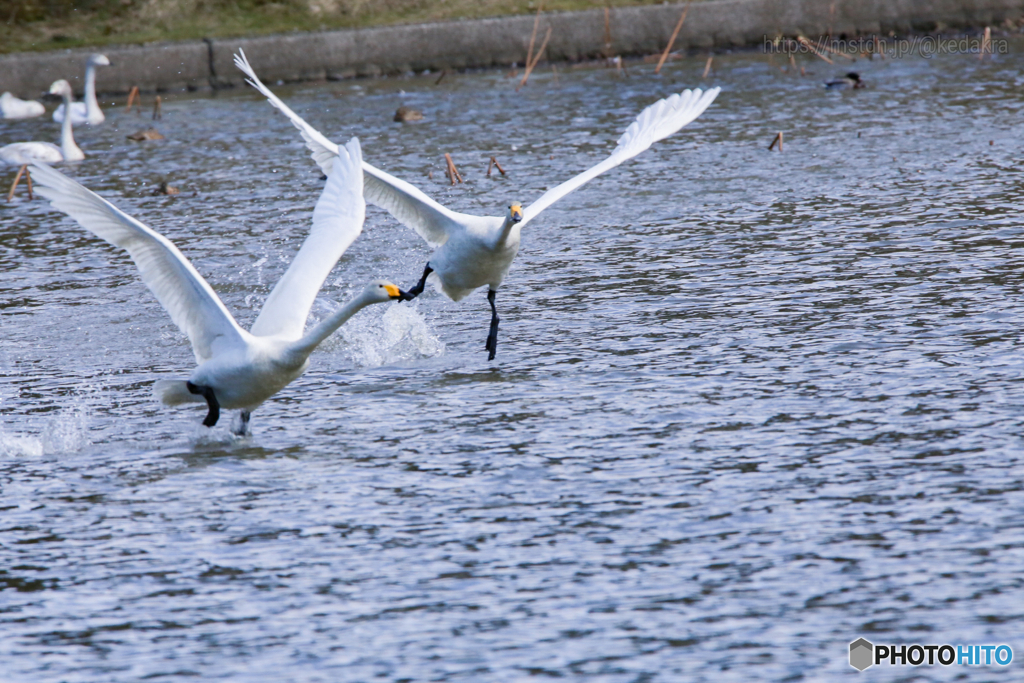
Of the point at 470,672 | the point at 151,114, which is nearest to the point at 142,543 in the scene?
the point at 470,672

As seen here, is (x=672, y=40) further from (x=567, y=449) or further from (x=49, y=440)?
(x=49, y=440)

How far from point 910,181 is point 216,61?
1150 cm

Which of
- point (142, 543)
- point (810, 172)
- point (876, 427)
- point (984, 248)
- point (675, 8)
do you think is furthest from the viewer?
point (675, 8)

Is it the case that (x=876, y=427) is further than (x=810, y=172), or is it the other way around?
(x=810, y=172)

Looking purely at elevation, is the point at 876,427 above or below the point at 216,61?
below

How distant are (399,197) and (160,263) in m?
2.80

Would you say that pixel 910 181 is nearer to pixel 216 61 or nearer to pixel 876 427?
pixel 876 427

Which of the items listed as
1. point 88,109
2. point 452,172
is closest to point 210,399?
point 452,172

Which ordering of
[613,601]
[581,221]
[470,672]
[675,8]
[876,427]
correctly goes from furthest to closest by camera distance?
[675,8], [581,221], [876,427], [613,601], [470,672]

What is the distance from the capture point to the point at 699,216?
1121 cm

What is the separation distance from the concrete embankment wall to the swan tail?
13734 millimetres

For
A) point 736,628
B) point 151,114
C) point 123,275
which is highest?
point 151,114

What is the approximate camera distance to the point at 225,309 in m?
6.64

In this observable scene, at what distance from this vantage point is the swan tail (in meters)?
6.82
